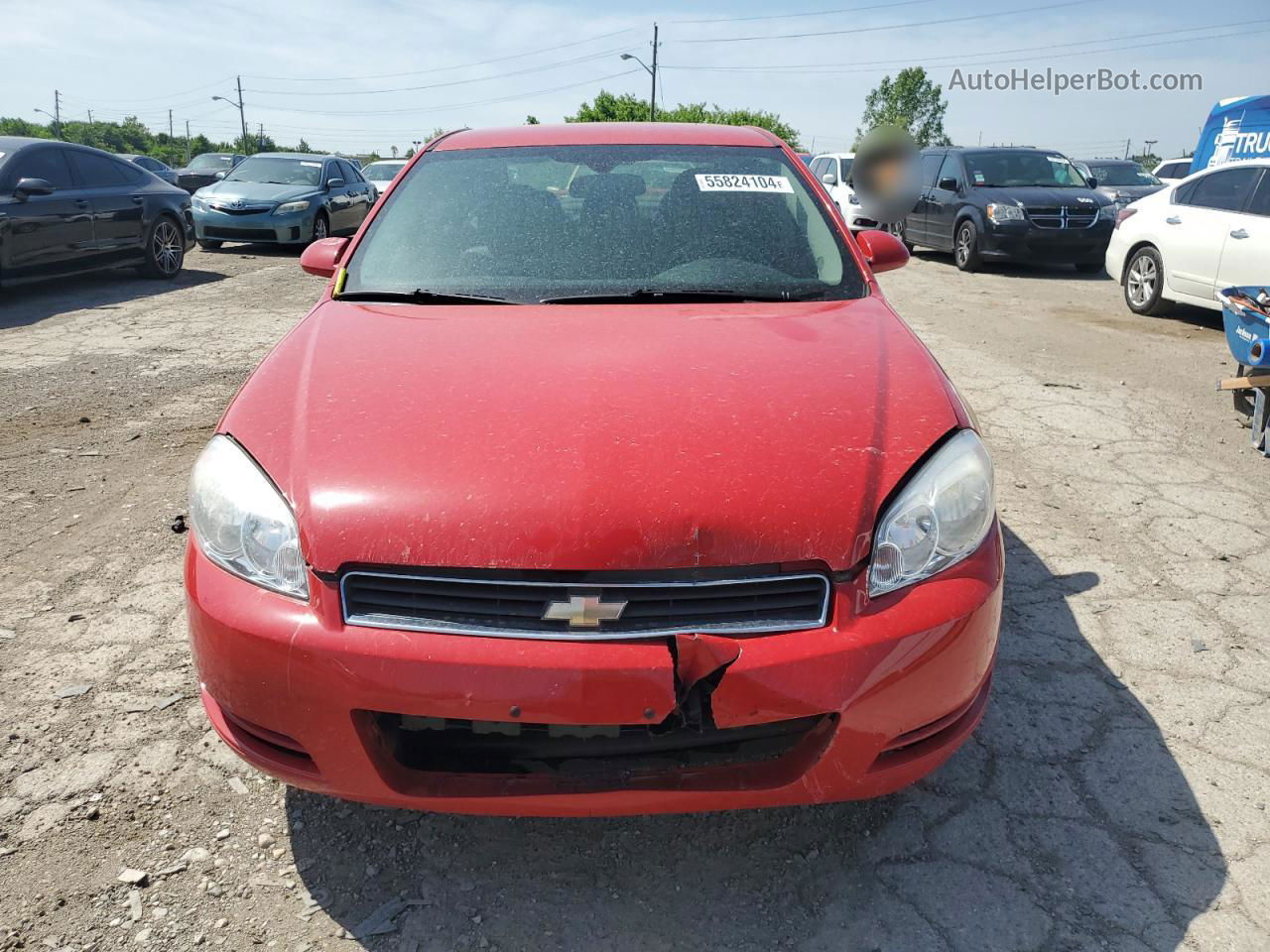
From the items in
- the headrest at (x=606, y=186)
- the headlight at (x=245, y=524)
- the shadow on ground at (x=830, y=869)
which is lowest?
the shadow on ground at (x=830, y=869)

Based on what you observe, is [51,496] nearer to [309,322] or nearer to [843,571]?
[309,322]

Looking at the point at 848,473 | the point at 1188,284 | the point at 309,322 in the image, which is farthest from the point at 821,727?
the point at 1188,284

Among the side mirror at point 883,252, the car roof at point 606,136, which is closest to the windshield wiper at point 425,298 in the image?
the car roof at point 606,136

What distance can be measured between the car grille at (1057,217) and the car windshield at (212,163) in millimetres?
22603

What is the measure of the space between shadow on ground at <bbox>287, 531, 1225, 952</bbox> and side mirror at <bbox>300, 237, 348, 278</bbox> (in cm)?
174

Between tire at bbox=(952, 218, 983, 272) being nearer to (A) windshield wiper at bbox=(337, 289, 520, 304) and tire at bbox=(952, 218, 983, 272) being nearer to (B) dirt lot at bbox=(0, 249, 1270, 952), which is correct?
(B) dirt lot at bbox=(0, 249, 1270, 952)

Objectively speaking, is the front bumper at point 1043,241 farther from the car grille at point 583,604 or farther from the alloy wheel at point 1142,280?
the car grille at point 583,604

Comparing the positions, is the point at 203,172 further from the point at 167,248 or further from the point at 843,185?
the point at 843,185

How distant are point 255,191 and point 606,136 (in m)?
11.6

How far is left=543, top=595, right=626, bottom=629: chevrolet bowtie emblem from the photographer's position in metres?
1.70

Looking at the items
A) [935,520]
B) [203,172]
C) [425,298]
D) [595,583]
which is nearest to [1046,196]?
[425,298]

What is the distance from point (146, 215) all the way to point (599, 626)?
10.5m

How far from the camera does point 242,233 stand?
13.1 meters

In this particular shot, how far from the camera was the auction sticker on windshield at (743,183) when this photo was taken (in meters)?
3.06
